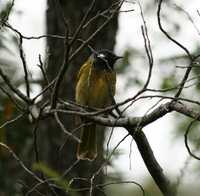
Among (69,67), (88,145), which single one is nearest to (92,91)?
(88,145)

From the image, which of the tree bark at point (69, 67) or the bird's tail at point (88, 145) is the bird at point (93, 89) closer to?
the bird's tail at point (88, 145)

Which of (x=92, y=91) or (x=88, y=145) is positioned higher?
(x=92, y=91)

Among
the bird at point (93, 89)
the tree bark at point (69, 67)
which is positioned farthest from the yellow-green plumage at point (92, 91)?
the tree bark at point (69, 67)

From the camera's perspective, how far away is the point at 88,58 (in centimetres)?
667

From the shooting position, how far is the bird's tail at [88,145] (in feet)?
18.6

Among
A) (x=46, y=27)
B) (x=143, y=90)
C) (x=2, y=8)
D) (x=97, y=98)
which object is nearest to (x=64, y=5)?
(x=46, y=27)

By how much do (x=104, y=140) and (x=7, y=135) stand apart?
3.42 feet

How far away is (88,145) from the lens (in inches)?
231

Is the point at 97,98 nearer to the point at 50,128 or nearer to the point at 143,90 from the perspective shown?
the point at 50,128

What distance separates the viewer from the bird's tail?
18.6 feet

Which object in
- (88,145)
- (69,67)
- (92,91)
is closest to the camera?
(88,145)

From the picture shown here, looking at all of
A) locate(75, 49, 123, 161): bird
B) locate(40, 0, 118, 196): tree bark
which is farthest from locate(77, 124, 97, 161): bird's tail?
locate(40, 0, 118, 196): tree bark

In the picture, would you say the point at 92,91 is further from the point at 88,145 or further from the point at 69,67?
the point at 69,67

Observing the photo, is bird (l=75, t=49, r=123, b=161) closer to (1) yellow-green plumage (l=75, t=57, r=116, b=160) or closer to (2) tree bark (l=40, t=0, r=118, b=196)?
(1) yellow-green plumage (l=75, t=57, r=116, b=160)
